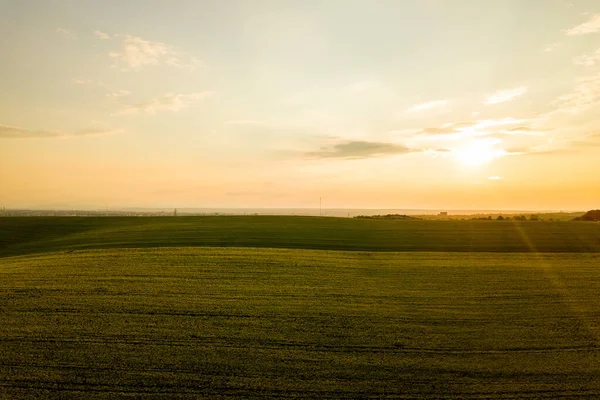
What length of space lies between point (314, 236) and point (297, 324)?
71.4 ft

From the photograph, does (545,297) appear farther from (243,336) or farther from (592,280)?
(243,336)

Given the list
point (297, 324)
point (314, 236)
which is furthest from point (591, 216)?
point (297, 324)

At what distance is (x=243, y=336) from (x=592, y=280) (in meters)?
17.8

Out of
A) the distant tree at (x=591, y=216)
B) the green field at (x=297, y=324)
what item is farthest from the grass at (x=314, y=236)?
the distant tree at (x=591, y=216)

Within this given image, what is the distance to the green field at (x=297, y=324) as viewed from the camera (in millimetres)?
9898

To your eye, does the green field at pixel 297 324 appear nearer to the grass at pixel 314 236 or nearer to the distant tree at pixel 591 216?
the grass at pixel 314 236

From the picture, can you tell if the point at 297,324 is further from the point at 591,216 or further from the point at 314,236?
the point at 591,216

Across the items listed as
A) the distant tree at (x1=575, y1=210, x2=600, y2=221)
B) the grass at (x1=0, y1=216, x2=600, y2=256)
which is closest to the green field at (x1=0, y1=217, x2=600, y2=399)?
the grass at (x1=0, y1=216, x2=600, y2=256)

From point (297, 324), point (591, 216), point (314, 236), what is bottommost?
point (297, 324)

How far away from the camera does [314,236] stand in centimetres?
3544

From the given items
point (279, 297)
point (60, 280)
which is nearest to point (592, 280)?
point (279, 297)

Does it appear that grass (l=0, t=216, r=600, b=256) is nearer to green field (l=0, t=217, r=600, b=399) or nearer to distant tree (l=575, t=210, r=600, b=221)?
green field (l=0, t=217, r=600, b=399)

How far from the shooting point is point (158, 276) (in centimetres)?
1994

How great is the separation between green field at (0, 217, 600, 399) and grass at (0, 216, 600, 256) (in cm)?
365
